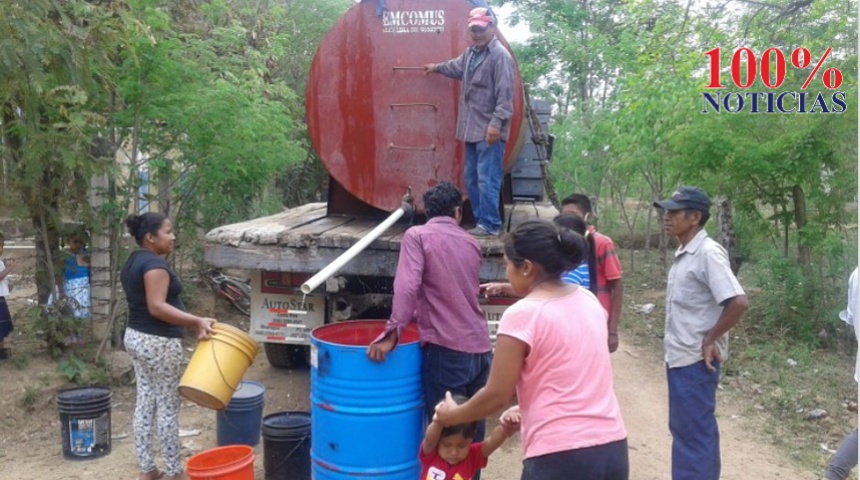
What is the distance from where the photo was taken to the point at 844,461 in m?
4.67

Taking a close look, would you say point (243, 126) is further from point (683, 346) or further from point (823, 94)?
point (823, 94)

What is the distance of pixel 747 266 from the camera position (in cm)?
1245

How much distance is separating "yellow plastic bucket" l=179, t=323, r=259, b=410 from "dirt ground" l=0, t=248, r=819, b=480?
0.89m

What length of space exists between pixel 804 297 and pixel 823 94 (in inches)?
78.4

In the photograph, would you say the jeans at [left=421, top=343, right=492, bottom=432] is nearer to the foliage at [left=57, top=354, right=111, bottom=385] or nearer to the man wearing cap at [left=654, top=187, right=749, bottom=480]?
the man wearing cap at [left=654, top=187, right=749, bottom=480]

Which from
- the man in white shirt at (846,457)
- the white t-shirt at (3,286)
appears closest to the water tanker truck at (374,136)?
the man in white shirt at (846,457)

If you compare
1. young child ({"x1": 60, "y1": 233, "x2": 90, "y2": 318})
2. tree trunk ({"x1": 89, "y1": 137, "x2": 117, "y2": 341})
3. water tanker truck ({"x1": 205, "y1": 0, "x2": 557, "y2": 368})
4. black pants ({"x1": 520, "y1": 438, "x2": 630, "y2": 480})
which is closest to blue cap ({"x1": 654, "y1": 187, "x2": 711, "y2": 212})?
water tanker truck ({"x1": 205, "y1": 0, "x2": 557, "y2": 368})

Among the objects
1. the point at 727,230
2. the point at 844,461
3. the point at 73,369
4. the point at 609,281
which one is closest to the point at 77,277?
the point at 73,369

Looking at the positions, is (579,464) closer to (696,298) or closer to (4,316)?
(696,298)

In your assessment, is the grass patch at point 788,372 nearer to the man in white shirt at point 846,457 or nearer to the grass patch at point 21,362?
the man in white shirt at point 846,457

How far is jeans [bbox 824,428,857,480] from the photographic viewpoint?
15.3ft

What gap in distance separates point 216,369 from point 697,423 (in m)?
2.35

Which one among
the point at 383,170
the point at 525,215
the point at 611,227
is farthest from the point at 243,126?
the point at 611,227

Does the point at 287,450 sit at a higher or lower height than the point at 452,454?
lower
